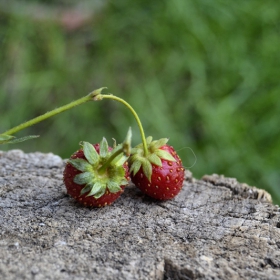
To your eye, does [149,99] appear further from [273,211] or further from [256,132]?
[273,211]

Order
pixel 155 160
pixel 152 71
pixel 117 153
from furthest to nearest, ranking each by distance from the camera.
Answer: pixel 152 71, pixel 155 160, pixel 117 153

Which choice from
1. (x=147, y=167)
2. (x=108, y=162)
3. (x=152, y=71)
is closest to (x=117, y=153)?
(x=108, y=162)

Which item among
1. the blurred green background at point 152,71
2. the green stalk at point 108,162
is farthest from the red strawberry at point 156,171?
the blurred green background at point 152,71

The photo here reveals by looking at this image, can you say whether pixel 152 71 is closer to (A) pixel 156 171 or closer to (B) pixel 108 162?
(A) pixel 156 171

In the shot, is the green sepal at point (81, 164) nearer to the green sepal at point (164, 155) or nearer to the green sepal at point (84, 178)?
the green sepal at point (84, 178)

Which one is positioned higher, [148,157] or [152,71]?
[152,71]

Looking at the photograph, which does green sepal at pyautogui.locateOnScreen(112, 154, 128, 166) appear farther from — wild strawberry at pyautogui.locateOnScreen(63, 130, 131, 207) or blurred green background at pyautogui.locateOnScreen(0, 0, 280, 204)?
blurred green background at pyautogui.locateOnScreen(0, 0, 280, 204)

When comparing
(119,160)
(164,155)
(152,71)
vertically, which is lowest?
(119,160)
